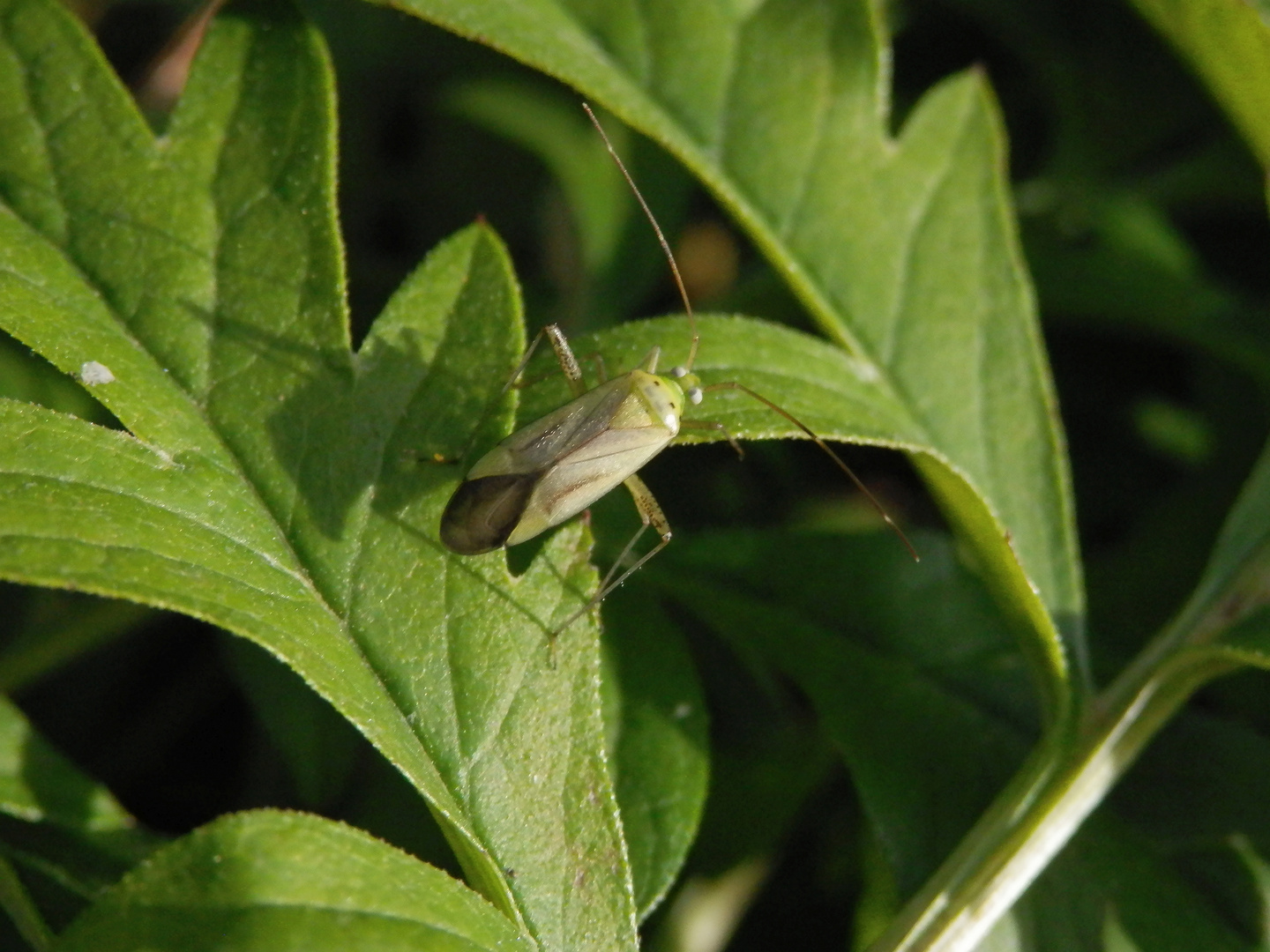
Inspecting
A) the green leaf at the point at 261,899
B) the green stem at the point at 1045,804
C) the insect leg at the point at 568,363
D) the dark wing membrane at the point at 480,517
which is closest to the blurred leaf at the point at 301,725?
the dark wing membrane at the point at 480,517

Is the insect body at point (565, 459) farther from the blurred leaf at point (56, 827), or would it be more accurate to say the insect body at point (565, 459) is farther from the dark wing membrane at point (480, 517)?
the blurred leaf at point (56, 827)

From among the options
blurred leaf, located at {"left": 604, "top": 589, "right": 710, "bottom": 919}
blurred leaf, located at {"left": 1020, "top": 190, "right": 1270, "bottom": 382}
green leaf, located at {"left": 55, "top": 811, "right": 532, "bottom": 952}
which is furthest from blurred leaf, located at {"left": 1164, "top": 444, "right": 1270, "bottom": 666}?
green leaf, located at {"left": 55, "top": 811, "right": 532, "bottom": 952}

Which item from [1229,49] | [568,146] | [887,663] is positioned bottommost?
[887,663]

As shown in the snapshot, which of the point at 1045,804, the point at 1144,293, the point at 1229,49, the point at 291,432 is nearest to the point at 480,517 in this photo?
the point at 291,432

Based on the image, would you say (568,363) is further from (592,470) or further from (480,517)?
(480,517)

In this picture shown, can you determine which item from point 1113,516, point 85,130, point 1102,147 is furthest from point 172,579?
point 1102,147

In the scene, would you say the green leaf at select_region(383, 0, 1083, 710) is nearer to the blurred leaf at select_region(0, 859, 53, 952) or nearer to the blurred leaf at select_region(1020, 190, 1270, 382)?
the blurred leaf at select_region(1020, 190, 1270, 382)
